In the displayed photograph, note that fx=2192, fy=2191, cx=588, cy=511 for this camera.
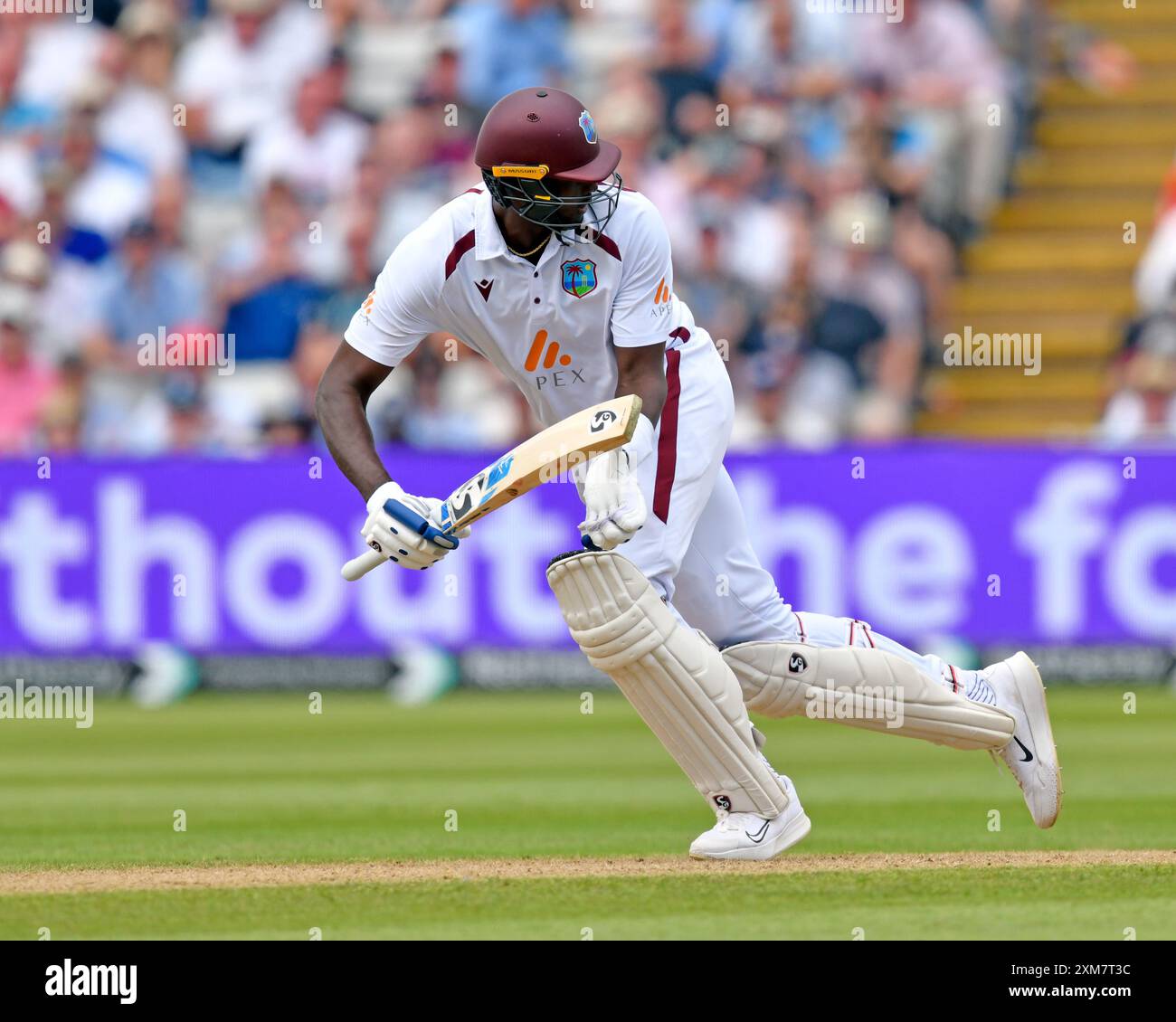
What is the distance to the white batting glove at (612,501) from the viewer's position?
5.63 metres

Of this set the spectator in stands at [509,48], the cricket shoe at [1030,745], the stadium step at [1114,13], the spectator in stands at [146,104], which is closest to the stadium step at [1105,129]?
the stadium step at [1114,13]

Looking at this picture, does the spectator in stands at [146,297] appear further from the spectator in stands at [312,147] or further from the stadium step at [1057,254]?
the stadium step at [1057,254]

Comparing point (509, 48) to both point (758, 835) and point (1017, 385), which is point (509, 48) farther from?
point (758, 835)

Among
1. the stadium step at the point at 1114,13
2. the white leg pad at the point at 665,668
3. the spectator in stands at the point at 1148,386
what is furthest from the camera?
the stadium step at the point at 1114,13

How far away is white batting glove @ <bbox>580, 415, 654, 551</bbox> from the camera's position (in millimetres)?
5633

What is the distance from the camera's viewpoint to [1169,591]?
34.9 feet

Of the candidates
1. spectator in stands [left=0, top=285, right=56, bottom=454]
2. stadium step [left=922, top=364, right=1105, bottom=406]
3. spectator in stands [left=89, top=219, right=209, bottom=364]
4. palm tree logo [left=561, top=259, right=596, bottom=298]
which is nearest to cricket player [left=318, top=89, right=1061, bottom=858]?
palm tree logo [left=561, top=259, right=596, bottom=298]

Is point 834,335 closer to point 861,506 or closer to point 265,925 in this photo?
point 861,506

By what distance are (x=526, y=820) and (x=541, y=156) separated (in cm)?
252

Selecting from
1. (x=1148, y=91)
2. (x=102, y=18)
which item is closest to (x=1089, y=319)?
(x=1148, y=91)

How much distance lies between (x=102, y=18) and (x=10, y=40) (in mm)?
608

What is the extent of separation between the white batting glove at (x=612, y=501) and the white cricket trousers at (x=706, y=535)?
0.24m

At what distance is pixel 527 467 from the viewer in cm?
560
